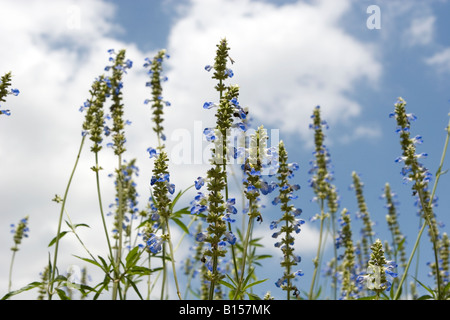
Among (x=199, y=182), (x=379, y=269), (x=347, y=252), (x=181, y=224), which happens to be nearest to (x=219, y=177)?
(x=199, y=182)

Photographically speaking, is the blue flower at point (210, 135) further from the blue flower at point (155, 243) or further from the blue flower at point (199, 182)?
the blue flower at point (155, 243)

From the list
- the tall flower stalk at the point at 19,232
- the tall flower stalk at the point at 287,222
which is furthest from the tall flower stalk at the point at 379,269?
the tall flower stalk at the point at 19,232

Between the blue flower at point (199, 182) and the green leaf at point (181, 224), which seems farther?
the green leaf at point (181, 224)

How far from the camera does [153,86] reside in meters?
7.42

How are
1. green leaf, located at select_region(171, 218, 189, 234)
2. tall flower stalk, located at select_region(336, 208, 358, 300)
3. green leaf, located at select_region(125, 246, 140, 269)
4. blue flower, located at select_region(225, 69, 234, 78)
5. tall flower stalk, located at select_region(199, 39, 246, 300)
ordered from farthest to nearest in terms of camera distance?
tall flower stalk, located at select_region(336, 208, 358, 300) < green leaf, located at select_region(171, 218, 189, 234) < green leaf, located at select_region(125, 246, 140, 269) < blue flower, located at select_region(225, 69, 234, 78) < tall flower stalk, located at select_region(199, 39, 246, 300)

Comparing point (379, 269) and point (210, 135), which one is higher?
point (210, 135)

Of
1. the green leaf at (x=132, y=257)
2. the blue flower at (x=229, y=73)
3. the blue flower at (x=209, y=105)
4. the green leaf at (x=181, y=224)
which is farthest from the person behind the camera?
the green leaf at (x=181, y=224)

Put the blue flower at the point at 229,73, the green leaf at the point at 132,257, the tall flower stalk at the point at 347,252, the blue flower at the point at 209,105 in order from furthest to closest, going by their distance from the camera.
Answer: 1. the tall flower stalk at the point at 347,252
2. the green leaf at the point at 132,257
3. the blue flower at the point at 229,73
4. the blue flower at the point at 209,105

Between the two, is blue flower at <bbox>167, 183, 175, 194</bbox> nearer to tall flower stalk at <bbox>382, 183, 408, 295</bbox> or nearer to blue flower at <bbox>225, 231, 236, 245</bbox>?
blue flower at <bbox>225, 231, 236, 245</bbox>

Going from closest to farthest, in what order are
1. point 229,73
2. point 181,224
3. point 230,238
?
point 230,238
point 229,73
point 181,224

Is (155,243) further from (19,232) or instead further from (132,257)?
(19,232)

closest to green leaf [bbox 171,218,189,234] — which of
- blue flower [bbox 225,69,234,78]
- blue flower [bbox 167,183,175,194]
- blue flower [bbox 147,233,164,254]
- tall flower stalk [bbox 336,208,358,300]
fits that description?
blue flower [bbox 147,233,164,254]

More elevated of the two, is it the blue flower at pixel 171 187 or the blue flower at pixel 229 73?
the blue flower at pixel 229 73
